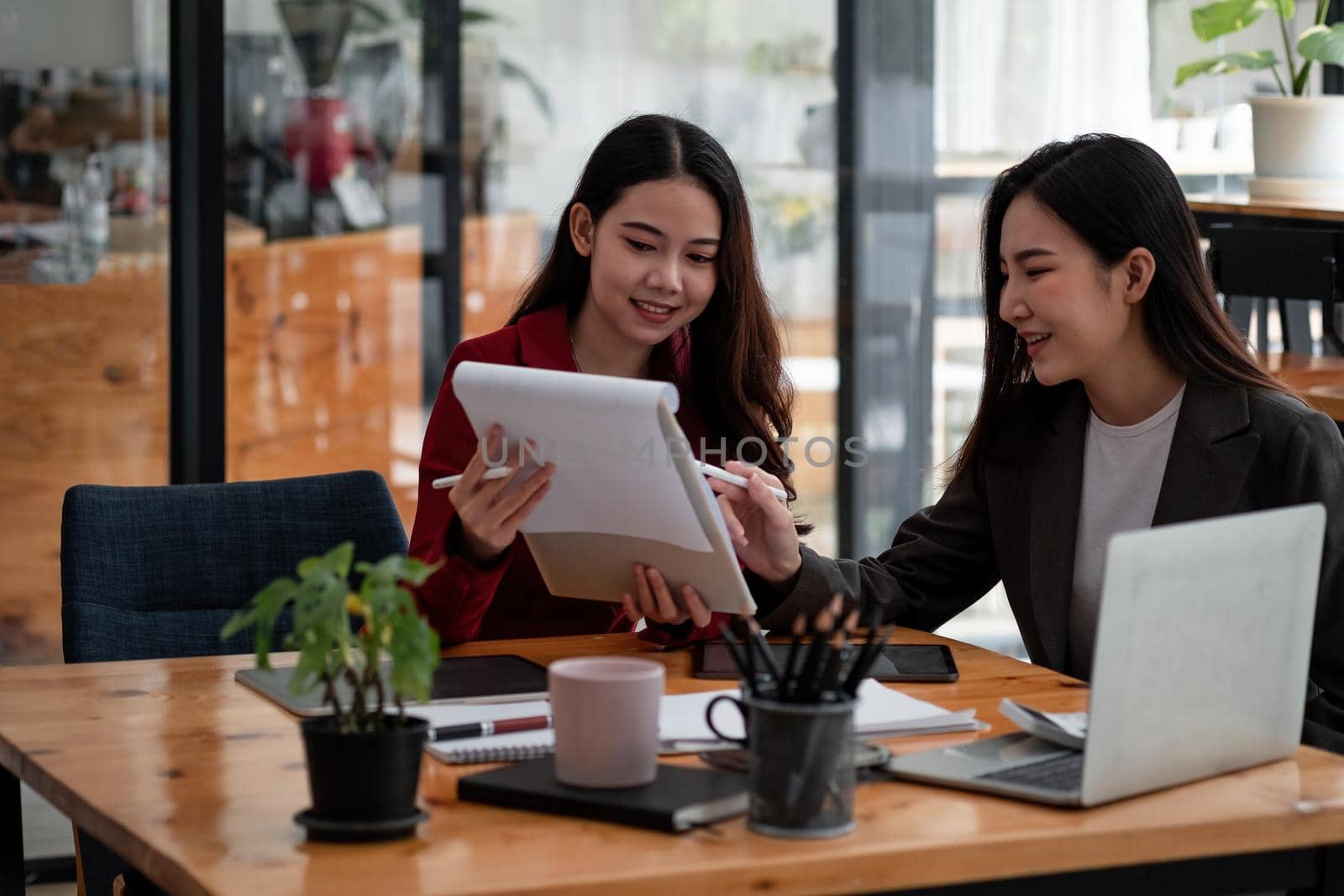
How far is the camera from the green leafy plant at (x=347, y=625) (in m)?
1.12

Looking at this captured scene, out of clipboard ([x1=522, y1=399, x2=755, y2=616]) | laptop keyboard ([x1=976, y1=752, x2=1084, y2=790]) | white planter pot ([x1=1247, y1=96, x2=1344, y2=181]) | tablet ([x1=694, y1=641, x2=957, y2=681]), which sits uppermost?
white planter pot ([x1=1247, y1=96, x2=1344, y2=181])

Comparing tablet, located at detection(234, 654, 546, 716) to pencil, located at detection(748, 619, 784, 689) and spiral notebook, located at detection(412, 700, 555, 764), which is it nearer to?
spiral notebook, located at detection(412, 700, 555, 764)

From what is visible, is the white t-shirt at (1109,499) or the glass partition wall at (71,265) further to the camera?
the glass partition wall at (71,265)

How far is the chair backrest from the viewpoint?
2006 millimetres

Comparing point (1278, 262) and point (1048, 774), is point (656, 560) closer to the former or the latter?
point (1048, 774)

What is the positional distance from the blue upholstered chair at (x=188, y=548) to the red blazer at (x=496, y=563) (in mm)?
164

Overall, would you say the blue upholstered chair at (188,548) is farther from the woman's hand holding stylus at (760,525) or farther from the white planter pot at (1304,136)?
the white planter pot at (1304,136)

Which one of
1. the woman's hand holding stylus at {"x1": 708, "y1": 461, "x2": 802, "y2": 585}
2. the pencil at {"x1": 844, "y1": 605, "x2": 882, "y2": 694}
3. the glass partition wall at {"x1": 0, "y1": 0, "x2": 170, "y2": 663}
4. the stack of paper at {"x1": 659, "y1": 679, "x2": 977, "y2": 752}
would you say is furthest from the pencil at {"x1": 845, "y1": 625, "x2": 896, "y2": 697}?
the glass partition wall at {"x1": 0, "y1": 0, "x2": 170, "y2": 663}

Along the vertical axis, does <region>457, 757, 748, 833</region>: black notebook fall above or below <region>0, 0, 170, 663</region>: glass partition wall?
below

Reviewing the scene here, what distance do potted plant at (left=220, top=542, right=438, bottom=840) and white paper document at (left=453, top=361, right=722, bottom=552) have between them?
1.25 ft

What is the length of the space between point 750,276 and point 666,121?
0.22 metres

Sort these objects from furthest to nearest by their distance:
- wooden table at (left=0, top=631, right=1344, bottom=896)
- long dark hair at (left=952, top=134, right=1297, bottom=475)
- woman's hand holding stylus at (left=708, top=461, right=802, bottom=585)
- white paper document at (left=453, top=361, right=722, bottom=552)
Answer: long dark hair at (left=952, top=134, right=1297, bottom=475) → woman's hand holding stylus at (left=708, top=461, right=802, bottom=585) → white paper document at (left=453, top=361, right=722, bottom=552) → wooden table at (left=0, top=631, right=1344, bottom=896)

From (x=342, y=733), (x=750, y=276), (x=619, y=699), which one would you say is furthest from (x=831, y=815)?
(x=750, y=276)

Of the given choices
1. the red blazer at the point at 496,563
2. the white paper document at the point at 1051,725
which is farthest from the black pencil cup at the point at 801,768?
the red blazer at the point at 496,563
